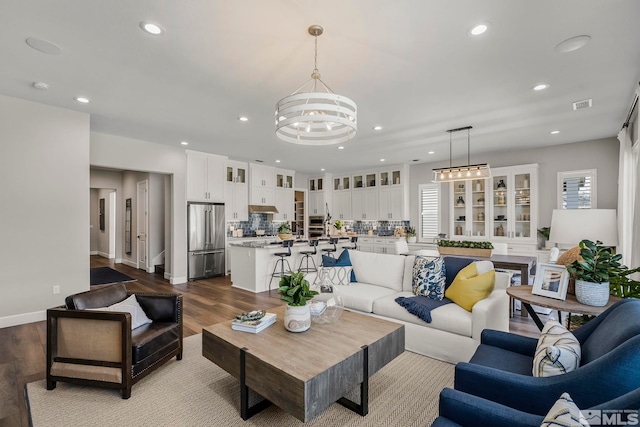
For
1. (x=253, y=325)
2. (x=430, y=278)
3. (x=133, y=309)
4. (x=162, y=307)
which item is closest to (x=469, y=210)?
(x=430, y=278)

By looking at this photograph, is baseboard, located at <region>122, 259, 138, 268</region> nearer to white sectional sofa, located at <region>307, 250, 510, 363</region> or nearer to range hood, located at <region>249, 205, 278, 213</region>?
range hood, located at <region>249, 205, 278, 213</region>

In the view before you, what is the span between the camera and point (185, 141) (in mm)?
5824

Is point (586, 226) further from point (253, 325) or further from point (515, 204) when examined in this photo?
point (515, 204)

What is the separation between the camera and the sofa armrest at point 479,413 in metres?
1.22

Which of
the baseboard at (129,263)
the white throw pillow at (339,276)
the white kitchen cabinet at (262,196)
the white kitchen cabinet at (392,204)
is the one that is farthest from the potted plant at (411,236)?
the baseboard at (129,263)

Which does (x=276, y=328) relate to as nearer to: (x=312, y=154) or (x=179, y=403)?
(x=179, y=403)

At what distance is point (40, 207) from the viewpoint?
4.04 metres

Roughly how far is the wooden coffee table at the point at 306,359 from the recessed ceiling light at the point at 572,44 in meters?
2.77

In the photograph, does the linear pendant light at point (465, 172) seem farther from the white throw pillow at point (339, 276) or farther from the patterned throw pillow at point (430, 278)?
the white throw pillow at point (339, 276)

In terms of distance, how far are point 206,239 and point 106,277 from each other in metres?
2.42

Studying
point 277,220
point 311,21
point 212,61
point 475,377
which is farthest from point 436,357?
point 277,220

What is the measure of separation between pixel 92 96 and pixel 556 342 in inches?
199

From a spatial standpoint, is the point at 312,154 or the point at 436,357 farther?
the point at 312,154

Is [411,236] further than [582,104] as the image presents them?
Yes
